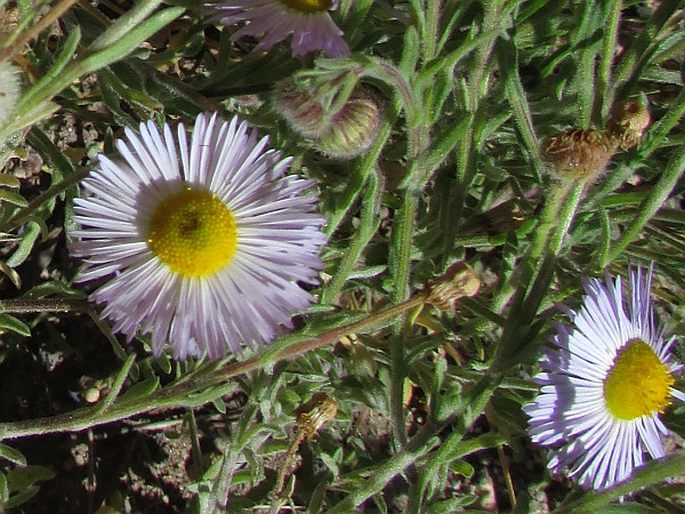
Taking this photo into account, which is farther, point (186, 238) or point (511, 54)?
point (511, 54)

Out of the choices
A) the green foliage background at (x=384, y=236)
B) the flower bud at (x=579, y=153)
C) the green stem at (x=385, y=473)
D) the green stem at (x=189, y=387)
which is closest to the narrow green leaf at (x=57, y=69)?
the green foliage background at (x=384, y=236)

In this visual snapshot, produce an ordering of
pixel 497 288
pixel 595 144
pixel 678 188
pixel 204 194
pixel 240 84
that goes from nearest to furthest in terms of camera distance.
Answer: pixel 595 144, pixel 204 194, pixel 240 84, pixel 497 288, pixel 678 188

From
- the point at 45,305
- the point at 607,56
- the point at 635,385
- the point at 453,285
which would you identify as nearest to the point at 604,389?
the point at 635,385

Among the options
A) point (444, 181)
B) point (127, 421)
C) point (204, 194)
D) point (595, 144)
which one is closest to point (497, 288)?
point (444, 181)

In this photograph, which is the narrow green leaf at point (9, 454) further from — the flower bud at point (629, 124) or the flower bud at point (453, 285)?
the flower bud at point (629, 124)

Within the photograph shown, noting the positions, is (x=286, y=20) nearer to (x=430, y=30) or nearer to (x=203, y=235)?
(x=430, y=30)

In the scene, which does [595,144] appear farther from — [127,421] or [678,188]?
[127,421]
